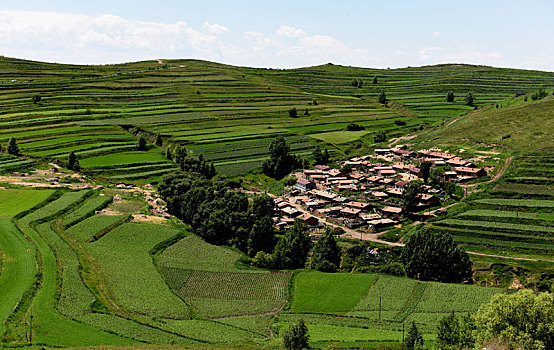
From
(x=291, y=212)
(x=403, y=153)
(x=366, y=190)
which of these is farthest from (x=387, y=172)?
(x=291, y=212)

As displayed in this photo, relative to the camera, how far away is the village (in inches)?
4284

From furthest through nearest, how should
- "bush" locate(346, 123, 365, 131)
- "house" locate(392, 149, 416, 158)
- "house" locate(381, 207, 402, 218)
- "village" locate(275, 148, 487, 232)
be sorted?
"bush" locate(346, 123, 365, 131) < "house" locate(392, 149, 416, 158) < "village" locate(275, 148, 487, 232) < "house" locate(381, 207, 402, 218)

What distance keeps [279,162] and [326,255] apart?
59830 millimetres

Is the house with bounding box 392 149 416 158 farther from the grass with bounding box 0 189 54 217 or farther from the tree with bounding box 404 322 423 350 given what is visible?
the tree with bounding box 404 322 423 350

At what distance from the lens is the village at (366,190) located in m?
109

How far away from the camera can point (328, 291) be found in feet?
259

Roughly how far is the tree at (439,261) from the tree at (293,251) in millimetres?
18522

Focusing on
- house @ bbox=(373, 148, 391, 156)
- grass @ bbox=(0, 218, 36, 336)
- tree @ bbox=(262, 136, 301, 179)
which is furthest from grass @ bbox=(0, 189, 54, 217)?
house @ bbox=(373, 148, 391, 156)

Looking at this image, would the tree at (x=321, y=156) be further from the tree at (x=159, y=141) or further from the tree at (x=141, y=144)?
the tree at (x=141, y=144)

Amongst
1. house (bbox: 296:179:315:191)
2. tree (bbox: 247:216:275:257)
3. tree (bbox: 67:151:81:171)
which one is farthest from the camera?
tree (bbox: 67:151:81:171)

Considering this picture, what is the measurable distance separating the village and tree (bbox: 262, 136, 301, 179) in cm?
530

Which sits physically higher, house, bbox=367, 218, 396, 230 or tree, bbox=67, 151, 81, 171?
tree, bbox=67, 151, 81, 171

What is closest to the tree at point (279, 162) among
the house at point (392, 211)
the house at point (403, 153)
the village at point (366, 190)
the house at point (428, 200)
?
the village at point (366, 190)

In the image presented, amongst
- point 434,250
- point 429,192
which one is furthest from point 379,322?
point 429,192
